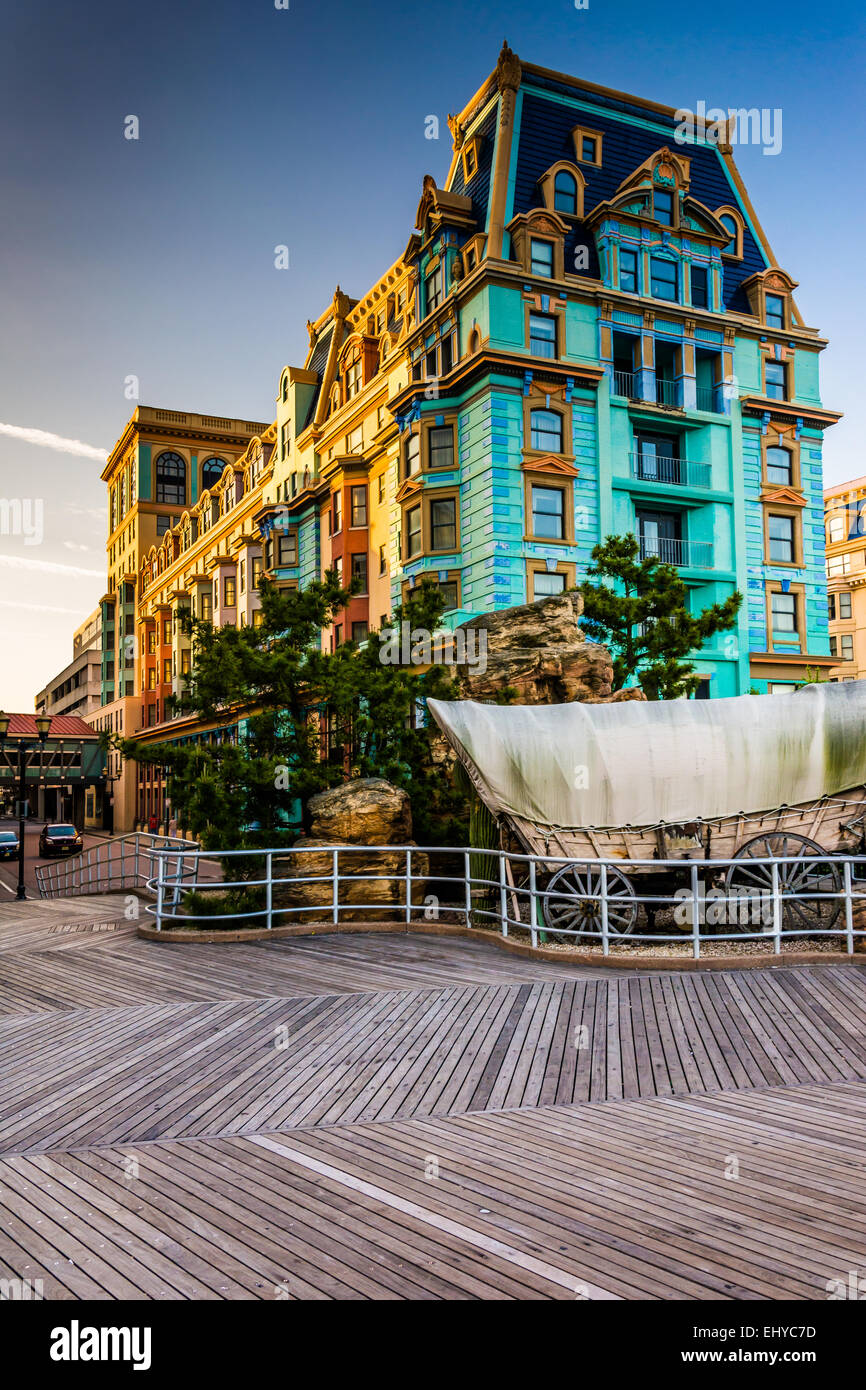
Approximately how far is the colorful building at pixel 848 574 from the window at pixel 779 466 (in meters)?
30.3

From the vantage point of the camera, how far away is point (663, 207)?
32406 millimetres

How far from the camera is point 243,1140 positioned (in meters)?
6.07

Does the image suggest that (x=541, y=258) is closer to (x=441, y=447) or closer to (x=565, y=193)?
(x=565, y=193)

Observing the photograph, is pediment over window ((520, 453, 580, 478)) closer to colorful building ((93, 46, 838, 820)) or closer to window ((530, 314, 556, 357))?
Answer: colorful building ((93, 46, 838, 820))

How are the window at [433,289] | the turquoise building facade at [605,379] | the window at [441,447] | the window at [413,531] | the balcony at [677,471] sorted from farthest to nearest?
the balcony at [677,471]
the window at [433,289]
the window at [413,531]
the window at [441,447]
the turquoise building facade at [605,379]

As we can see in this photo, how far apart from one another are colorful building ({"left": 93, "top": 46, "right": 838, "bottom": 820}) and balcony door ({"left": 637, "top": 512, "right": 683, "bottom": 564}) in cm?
8

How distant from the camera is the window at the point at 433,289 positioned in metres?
31.4

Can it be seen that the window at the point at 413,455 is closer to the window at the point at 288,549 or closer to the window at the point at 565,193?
the window at the point at 565,193

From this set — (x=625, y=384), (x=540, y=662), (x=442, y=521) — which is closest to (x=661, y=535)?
(x=625, y=384)

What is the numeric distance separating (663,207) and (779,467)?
960 centimetres

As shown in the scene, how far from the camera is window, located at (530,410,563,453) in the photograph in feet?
95.1

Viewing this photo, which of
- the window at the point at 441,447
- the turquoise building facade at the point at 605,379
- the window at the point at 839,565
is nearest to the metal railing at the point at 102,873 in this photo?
the turquoise building facade at the point at 605,379
